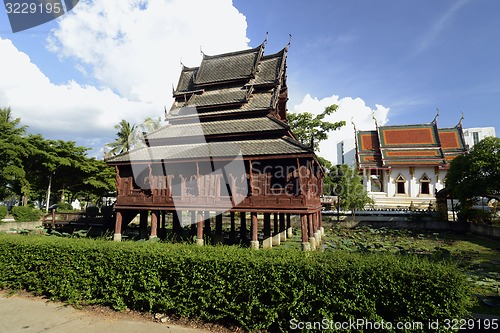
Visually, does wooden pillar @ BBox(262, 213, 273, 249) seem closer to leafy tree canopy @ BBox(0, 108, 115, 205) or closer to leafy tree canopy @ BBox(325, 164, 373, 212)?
leafy tree canopy @ BBox(325, 164, 373, 212)

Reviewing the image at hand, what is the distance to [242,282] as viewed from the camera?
6.97 meters

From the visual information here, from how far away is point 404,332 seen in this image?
593 centimetres

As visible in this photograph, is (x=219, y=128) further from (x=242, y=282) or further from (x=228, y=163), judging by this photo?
(x=242, y=282)

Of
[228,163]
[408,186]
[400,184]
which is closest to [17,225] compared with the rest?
[228,163]

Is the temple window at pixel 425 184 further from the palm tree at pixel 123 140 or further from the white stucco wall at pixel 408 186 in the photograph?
the palm tree at pixel 123 140

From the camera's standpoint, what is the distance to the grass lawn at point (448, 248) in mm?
9852

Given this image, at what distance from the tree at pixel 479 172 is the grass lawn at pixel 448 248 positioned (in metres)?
3.74

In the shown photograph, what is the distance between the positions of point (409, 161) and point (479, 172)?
1814cm

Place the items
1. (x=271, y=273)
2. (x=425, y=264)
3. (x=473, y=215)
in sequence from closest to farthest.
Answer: (x=425, y=264)
(x=271, y=273)
(x=473, y=215)

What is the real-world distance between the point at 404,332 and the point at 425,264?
153cm

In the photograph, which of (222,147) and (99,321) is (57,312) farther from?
(222,147)

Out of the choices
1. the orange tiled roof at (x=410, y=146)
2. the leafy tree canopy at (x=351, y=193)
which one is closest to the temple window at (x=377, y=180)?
the orange tiled roof at (x=410, y=146)

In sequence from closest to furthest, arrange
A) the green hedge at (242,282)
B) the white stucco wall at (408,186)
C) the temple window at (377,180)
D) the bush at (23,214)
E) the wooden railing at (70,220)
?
the green hedge at (242,282) < the wooden railing at (70,220) < the bush at (23,214) < the white stucco wall at (408,186) < the temple window at (377,180)

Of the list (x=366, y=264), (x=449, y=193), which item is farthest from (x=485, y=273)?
(x=449, y=193)
